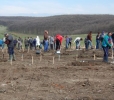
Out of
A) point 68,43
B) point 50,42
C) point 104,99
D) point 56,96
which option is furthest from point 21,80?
point 68,43

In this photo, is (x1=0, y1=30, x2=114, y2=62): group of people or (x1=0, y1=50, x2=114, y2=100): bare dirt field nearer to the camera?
(x1=0, y1=50, x2=114, y2=100): bare dirt field

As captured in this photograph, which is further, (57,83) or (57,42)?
(57,42)

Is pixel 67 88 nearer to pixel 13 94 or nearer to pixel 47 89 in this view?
pixel 47 89

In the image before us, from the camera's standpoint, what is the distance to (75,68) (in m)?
17.5

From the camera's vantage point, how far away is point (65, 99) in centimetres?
1109

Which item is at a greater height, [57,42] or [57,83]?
[57,42]

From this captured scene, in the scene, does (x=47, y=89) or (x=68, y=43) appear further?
(x=68, y=43)

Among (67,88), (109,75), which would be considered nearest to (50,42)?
(109,75)

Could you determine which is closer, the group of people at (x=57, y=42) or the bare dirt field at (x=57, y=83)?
the bare dirt field at (x=57, y=83)

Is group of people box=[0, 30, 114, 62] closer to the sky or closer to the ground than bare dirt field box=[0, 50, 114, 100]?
Result: closer to the sky

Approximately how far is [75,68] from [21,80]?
3978mm

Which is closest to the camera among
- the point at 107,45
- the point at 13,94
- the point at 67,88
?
the point at 13,94

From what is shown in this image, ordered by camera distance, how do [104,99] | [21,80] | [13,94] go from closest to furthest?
1. [104,99]
2. [13,94]
3. [21,80]

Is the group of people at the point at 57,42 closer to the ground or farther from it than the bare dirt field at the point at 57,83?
farther from it
